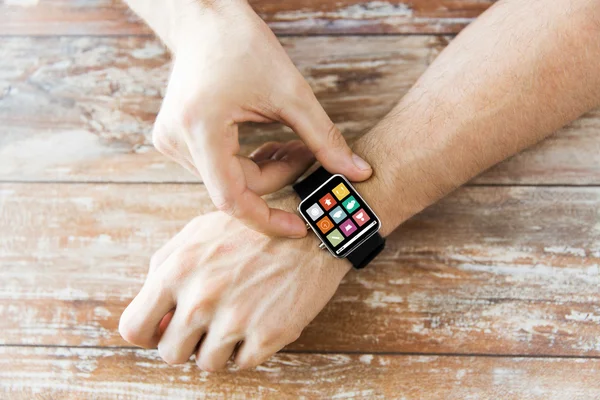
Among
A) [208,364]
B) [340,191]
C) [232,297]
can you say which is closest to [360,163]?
[340,191]

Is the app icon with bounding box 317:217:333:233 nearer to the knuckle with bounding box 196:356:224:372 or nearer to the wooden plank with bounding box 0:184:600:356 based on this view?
the wooden plank with bounding box 0:184:600:356

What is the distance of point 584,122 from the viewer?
96 cm

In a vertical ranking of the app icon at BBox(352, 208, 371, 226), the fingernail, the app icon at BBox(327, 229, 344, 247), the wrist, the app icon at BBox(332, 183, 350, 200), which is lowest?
the app icon at BBox(327, 229, 344, 247)

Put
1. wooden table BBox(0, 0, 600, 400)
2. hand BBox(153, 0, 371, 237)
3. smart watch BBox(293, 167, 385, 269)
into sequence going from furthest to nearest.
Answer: wooden table BBox(0, 0, 600, 400), smart watch BBox(293, 167, 385, 269), hand BBox(153, 0, 371, 237)

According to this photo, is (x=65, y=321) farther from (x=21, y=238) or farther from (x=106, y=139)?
(x=106, y=139)

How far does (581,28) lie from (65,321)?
102cm

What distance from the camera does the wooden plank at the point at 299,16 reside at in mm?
1000

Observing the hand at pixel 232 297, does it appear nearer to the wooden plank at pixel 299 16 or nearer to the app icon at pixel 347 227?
the app icon at pixel 347 227

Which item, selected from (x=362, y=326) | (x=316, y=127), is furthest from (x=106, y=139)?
(x=362, y=326)

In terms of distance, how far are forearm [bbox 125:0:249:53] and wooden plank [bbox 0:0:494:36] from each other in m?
0.19

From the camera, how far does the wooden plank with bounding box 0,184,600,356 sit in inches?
36.7

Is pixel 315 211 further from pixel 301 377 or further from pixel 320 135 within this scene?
pixel 301 377

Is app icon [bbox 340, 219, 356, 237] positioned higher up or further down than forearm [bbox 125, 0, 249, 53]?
further down

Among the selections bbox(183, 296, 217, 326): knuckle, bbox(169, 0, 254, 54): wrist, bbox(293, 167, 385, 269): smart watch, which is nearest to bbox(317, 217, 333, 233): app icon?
bbox(293, 167, 385, 269): smart watch
